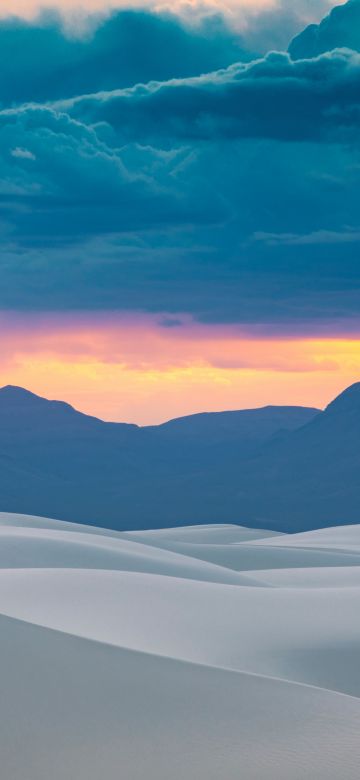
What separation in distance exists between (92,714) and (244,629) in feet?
16.1

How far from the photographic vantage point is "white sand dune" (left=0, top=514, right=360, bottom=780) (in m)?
8.12

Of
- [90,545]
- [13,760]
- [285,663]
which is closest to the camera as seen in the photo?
[13,760]

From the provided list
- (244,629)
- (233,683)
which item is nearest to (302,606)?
(244,629)

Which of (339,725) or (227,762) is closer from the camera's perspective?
(227,762)

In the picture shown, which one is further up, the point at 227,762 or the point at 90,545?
the point at 90,545

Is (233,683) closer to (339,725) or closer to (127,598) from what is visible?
(339,725)

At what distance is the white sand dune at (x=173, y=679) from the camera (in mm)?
8125

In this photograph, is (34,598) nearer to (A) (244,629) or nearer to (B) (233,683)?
(A) (244,629)

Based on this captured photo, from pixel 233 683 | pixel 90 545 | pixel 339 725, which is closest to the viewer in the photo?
pixel 339 725

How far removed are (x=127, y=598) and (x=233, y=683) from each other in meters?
5.18

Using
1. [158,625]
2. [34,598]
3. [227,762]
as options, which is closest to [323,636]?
[158,625]

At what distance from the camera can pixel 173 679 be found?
10.1 meters

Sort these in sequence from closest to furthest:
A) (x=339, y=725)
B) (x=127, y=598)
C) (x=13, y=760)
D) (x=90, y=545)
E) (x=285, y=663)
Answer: (x=13, y=760)
(x=339, y=725)
(x=285, y=663)
(x=127, y=598)
(x=90, y=545)

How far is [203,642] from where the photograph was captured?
508 inches
